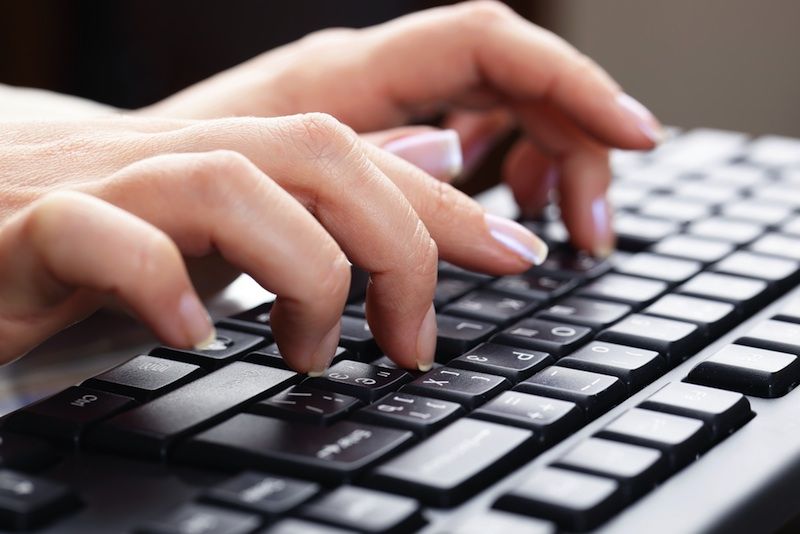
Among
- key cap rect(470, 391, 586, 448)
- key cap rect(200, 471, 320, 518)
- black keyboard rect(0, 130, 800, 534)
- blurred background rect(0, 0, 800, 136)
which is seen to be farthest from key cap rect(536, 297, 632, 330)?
blurred background rect(0, 0, 800, 136)

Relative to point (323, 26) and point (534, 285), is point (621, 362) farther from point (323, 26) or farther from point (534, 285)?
point (323, 26)

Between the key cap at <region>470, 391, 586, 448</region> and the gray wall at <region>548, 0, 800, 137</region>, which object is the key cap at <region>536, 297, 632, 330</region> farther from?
the gray wall at <region>548, 0, 800, 137</region>

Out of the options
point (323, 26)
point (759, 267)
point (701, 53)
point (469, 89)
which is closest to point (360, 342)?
point (759, 267)

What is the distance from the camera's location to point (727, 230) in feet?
2.19

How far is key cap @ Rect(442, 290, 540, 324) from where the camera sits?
21.0 inches

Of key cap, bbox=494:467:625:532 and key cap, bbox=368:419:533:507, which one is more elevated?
key cap, bbox=368:419:533:507

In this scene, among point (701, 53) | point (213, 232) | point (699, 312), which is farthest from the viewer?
point (701, 53)

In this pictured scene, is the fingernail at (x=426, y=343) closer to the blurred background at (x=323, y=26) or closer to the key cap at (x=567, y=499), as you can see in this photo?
the key cap at (x=567, y=499)

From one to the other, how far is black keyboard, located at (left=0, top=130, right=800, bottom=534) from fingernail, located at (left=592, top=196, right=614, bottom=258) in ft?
0.25

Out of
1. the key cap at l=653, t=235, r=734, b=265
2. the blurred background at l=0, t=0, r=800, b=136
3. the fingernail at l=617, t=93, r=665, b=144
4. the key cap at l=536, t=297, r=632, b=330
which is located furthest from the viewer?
the blurred background at l=0, t=0, r=800, b=136

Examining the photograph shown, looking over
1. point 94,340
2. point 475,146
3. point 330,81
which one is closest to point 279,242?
point 94,340

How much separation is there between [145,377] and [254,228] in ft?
0.25

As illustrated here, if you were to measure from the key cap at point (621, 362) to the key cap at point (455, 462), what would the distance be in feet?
0.25

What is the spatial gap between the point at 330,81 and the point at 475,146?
168 mm
